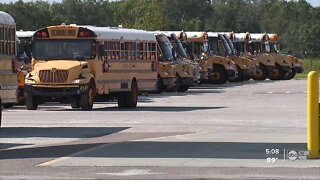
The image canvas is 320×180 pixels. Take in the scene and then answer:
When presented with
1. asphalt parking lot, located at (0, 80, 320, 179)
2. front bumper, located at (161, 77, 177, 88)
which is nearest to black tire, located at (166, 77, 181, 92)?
front bumper, located at (161, 77, 177, 88)

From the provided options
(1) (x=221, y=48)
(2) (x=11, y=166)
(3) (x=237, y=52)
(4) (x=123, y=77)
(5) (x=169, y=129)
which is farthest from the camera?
(3) (x=237, y=52)

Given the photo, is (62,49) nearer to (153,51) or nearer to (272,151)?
(153,51)

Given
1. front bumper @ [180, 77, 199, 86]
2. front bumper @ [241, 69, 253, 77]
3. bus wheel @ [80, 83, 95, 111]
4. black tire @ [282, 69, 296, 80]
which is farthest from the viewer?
black tire @ [282, 69, 296, 80]

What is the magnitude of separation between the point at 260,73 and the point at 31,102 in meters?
35.6

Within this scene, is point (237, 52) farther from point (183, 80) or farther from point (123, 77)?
point (123, 77)

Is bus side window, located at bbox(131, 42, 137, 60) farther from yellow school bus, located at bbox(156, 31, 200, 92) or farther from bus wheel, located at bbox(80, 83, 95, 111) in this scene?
yellow school bus, located at bbox(156, 31, 200, 92)

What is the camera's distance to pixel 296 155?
17547mm

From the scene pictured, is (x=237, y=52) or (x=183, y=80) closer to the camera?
(x=183, y=80)

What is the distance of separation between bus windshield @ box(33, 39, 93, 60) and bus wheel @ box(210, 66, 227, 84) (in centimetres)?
2705

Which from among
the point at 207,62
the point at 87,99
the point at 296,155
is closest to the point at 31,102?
the point at 87,99

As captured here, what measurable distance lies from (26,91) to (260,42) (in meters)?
35.7

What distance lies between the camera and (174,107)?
34.0 m

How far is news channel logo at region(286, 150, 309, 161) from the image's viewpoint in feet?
56.6

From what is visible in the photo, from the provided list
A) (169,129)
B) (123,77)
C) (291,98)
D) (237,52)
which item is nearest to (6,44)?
(169,129)
